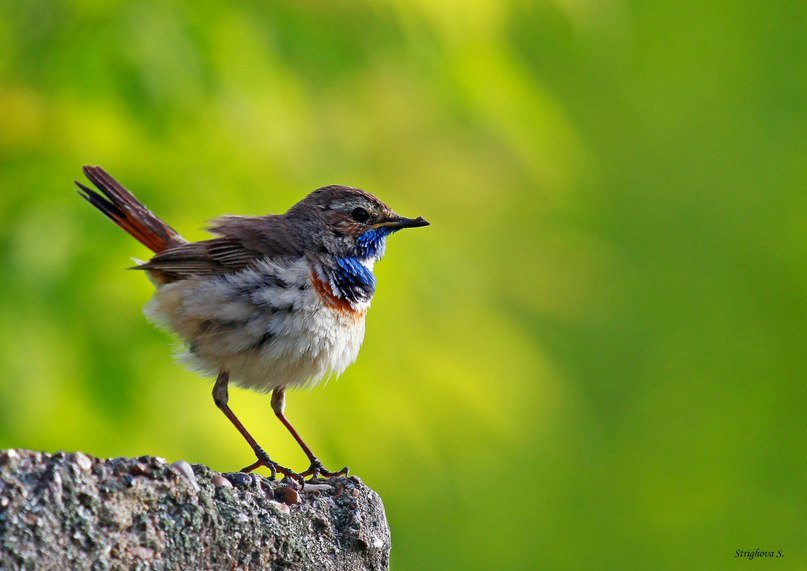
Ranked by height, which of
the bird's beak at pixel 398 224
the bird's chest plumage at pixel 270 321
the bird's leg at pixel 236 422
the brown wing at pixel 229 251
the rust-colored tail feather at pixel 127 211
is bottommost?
the bird's leg at pixel 236 422

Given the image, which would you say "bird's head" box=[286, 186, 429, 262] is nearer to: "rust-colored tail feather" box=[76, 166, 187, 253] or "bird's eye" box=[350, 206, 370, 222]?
"bird's eye" box=[350, 206, 370, 222]

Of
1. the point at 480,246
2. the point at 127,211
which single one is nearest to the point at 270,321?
the point at 127,211

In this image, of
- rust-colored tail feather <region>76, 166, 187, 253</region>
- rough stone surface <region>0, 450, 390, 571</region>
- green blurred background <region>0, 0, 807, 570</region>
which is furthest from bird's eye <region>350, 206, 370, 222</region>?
rough stone surface <region>0, 450, 390, 571</region>

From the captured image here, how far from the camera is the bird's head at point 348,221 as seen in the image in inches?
213

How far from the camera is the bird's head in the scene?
→ 542 centimetres

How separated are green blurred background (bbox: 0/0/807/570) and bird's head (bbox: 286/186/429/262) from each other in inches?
31.9

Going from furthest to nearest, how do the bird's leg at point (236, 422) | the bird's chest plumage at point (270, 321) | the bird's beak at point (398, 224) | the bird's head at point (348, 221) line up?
the bird's beak at point (398, 224) < the bird's head at point (348, 221) < the bird's leg at point (236, 422) < the bird's chest plumage at point (270, 321)

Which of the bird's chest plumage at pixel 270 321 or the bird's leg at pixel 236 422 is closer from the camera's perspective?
the bird's chest plumage at pixel 270 321

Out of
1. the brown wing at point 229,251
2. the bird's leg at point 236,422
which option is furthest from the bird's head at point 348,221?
the bird's leg at point 236,422

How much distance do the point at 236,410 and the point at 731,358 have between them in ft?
18.6

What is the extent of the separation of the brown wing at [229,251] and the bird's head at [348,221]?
0.13 metres

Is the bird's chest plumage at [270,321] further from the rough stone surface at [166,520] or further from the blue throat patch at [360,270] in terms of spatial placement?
the rough stone surface at [166,520]

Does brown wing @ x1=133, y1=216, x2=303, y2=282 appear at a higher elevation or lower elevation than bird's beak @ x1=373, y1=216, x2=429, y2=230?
lower

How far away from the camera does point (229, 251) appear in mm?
5293
